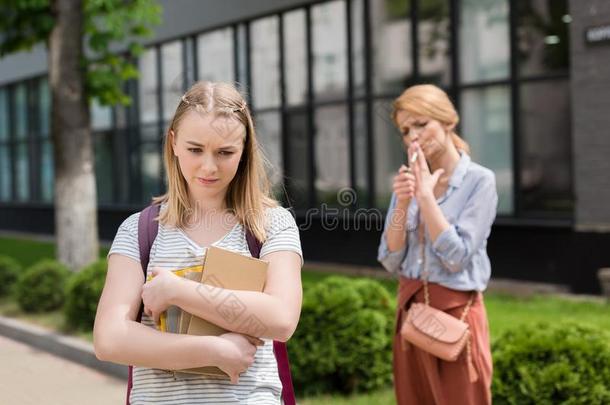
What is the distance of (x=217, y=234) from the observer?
8.36ft

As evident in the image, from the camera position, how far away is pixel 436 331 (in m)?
3.91

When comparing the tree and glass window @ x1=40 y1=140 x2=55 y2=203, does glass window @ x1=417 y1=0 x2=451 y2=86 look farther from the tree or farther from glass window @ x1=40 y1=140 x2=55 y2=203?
glass window @ x1=40 y1=140 x2=55 y2=203

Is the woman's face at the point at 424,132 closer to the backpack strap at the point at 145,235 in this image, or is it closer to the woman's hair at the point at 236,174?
the woman's hair at the point at 236,174

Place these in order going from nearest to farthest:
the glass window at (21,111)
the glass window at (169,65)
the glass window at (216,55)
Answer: the glass window at (216,55), the glass window at (169,65), the glass window at (21,111)

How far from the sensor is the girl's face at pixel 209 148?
96.1 inches

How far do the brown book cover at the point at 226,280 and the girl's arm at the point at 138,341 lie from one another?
0.06 meters

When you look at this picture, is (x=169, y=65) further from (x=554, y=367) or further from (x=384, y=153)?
(x=554, y=367)

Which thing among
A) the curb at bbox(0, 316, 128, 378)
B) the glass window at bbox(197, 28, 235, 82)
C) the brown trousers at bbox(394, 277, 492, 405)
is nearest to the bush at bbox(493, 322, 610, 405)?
Answer: the brown trousers at bbox(394, 277, 492, 405)

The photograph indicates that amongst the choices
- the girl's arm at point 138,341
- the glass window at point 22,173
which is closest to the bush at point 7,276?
the girl's arm at point 138,341

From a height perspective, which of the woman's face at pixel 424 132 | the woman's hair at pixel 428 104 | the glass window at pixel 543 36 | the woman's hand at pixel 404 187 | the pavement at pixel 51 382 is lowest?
the pavement at pixel 51 382

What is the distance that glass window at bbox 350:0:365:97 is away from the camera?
1602 cm

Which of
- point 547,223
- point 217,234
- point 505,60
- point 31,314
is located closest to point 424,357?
point 217,234

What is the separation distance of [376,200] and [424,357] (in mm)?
12018

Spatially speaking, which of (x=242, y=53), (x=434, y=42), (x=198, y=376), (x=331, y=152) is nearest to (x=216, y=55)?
(x=242, y=53)
